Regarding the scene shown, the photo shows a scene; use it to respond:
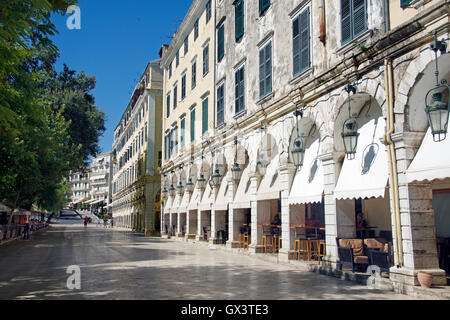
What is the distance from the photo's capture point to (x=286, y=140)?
1510cm

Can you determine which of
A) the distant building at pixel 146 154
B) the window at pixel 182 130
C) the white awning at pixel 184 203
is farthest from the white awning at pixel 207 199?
the distant building at pixel 146 154

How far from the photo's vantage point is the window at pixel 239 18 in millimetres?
19734

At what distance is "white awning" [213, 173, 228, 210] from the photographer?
20.8 meters

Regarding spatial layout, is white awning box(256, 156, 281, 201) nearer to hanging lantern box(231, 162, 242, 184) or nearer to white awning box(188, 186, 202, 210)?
hanging lantern box(231, 162, 242, 184)

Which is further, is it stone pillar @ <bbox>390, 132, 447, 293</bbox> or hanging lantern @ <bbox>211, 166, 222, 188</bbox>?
hanging lantern @ <bbox>211, 166, 222, 188</bbox>

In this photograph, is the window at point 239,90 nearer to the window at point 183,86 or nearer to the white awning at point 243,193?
the white awning at point 243,193

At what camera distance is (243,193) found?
1864 centimetres

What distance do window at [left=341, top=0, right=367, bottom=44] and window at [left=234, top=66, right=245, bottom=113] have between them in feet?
25.4

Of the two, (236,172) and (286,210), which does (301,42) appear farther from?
(236,172)

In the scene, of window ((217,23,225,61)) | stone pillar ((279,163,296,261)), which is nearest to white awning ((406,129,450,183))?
stone pillar ((279,163,296,261))

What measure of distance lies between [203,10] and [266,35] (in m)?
11.1

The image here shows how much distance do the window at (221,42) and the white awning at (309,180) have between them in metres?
10.2
